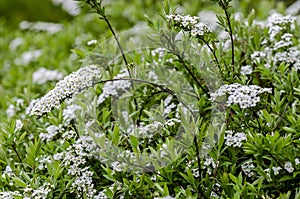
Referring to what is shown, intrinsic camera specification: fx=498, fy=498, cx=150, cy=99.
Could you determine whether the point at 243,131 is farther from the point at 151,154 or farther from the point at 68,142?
the point at 68,142

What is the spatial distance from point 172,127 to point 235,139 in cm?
28

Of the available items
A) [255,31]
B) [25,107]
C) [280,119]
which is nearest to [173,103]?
[280,119]

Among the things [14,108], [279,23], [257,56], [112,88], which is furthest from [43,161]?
[279,23]

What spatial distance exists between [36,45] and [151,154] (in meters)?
2.96

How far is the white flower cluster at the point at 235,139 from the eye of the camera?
205cm

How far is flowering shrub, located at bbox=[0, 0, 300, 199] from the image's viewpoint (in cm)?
202

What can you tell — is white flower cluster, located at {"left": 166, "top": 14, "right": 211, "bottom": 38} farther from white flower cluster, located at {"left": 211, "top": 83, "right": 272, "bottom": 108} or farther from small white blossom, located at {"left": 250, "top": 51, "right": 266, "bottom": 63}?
small white blossom, located at {"left": 250, "top": 51, "right": 266, "bottom": 63}

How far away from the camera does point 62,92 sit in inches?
84.0

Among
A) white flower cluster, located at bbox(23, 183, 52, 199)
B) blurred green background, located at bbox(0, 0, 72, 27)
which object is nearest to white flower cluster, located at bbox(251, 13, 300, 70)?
white flower cluster, located at bbox(23, 183, 52, 199)

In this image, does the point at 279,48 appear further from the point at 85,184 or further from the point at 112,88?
the point at 85,184

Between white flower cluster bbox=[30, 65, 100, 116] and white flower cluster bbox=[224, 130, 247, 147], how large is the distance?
2.19ft

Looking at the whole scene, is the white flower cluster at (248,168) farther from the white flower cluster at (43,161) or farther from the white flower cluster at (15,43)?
the white flower cluster at (15,43)

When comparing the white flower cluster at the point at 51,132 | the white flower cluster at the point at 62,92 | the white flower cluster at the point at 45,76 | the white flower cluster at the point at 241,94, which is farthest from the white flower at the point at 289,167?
the white flower cluster at the point at 45,76

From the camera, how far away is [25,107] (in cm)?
316
